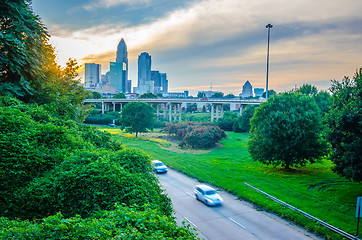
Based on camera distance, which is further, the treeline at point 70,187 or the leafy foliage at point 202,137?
the leafy foliage at point 202,137

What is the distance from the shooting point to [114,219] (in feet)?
17.3

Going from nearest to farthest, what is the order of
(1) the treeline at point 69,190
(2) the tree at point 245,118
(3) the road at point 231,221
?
1. (1) the treeline at point 69,190
2. (3) the road at point 231,221
3. (2) the tree at point 245,118

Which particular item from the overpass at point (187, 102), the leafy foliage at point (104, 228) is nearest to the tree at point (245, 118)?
the overpass at point (187, 102)

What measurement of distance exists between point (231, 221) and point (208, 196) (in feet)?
9.73

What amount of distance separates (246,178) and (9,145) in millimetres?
20724

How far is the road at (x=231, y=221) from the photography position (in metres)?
13.9

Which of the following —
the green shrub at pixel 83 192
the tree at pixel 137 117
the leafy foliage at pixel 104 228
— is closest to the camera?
the leafy foliage at pixel 104 228

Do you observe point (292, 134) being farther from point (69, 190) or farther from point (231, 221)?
point (69, 190)

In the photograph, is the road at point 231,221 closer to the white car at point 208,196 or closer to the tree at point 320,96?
the white car at point 208,196

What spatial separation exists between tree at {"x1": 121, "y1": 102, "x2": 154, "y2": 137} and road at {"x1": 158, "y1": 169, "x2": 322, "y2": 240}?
3538cm

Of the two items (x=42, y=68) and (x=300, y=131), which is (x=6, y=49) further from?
(x=300, y=131)

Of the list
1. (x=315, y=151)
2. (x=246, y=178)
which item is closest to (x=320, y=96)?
(x=315, y=151)

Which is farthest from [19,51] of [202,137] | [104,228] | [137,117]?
Answer: [137,117]

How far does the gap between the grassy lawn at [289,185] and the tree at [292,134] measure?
79.6 inches
